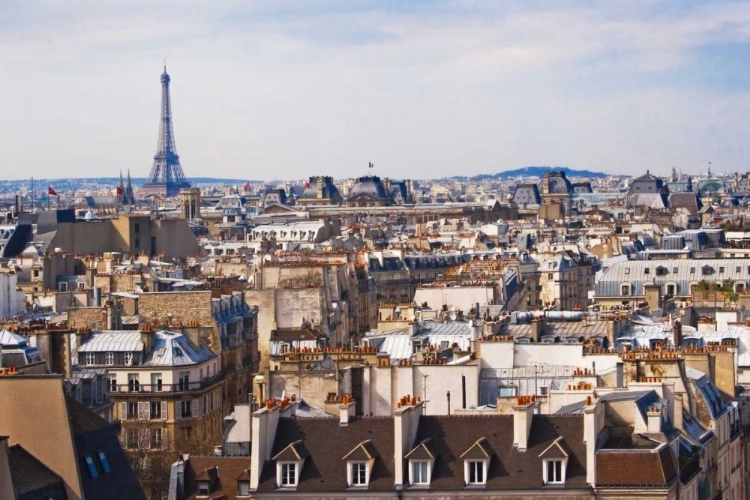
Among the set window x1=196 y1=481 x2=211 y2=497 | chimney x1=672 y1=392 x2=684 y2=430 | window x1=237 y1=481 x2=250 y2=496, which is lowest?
window x1=196 y1=481 x2=211 y2=497

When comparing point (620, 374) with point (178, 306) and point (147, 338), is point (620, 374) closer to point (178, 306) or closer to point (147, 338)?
point (147, 338)

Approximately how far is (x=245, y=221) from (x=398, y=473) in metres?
167

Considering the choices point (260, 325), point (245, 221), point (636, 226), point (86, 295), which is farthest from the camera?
point (245, 221)

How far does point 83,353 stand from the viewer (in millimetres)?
54938

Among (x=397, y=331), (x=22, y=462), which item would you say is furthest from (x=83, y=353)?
(x=22, y=462)

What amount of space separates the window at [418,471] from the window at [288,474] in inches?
70.0

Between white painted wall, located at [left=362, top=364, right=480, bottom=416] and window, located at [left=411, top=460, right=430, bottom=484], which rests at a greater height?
white painted wall, located at [left=362, top=364, right=480, bottom=416]

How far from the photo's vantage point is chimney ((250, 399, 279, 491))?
103 ft

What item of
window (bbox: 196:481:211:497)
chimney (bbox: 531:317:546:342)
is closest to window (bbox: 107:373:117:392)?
chimney (bbox: 531:317:546:342)

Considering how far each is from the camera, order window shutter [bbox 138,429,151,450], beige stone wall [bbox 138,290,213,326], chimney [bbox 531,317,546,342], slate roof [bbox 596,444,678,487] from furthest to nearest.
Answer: beige stone wall [bbox 138,290,213,326]
window shutter [bbox 138,429,151,450]
chimney [bbox 531,317,546,342]
slate roof [bbox 596,444,678,487]

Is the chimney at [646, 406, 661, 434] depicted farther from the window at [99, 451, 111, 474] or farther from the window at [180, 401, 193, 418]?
the window at [180, 401, 193, 418]

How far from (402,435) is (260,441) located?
214 cm

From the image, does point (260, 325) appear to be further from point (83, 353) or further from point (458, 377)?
point (458, 377)

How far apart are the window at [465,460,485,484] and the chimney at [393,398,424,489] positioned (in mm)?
985
